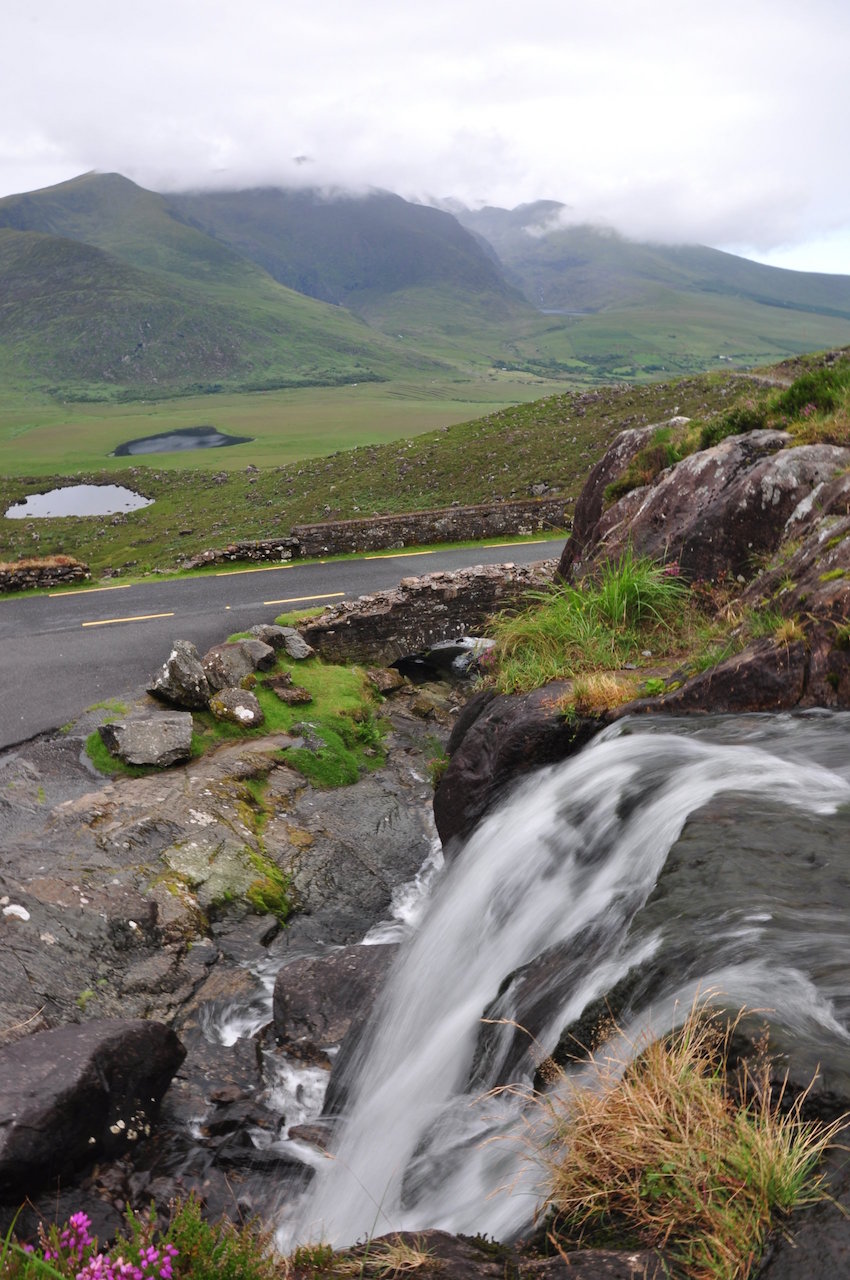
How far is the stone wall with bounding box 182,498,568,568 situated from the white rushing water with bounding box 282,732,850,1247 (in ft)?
60.9

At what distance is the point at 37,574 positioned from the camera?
23156 mm

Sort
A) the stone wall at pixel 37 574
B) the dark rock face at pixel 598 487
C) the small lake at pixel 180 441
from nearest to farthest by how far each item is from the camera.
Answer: the dark rock face at pixel 598 487
the stone wall at pixel 37 574
the small lake at pixel 180 441

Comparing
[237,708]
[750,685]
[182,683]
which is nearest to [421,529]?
[237,708]

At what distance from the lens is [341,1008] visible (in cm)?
855

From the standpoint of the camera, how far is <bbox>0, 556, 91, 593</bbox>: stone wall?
22.9 meters

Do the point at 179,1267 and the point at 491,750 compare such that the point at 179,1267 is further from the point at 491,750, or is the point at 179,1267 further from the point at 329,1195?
the point at 491,750

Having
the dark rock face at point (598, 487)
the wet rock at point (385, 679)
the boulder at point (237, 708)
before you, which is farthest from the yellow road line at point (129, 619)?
the dark rock face at point (598, 487)

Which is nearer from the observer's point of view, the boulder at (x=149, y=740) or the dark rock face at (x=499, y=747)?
the dark rock face at (x=499, y=747)

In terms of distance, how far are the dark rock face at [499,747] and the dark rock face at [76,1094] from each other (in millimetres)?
4350

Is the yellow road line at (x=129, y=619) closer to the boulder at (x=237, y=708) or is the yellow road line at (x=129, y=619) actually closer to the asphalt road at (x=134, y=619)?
the asphalt road at (x=134, y=619)

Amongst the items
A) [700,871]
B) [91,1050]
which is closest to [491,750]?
[700,871]

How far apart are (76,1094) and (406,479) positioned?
46.0m

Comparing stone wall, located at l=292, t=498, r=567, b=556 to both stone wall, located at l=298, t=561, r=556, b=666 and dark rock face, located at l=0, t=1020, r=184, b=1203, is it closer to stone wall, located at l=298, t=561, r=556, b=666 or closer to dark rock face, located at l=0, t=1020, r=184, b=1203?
stone wall, located at l=298, t=561, r=556, b=666

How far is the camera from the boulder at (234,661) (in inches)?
618
